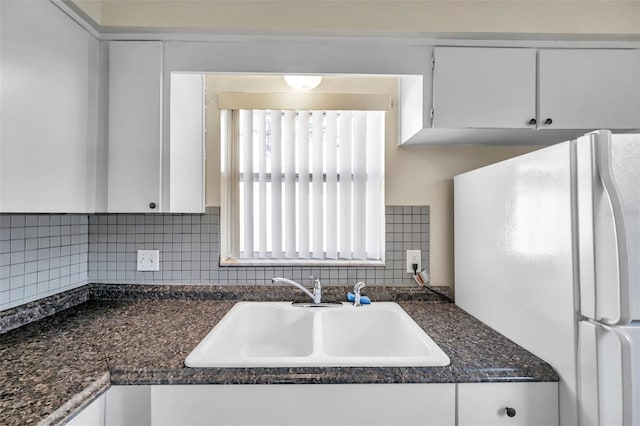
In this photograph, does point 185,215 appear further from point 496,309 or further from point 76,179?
point 496,309

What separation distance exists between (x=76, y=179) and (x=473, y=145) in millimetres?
1804

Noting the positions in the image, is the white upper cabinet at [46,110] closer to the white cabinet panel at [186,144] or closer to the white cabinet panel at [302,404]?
the white cabinet panel at [186,144]

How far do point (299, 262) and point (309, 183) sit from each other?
43 centimetres

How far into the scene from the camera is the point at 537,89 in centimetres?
132

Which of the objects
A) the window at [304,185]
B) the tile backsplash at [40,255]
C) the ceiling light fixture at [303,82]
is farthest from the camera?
the window at [304,185]

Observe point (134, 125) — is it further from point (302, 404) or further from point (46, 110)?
point (302, 404)

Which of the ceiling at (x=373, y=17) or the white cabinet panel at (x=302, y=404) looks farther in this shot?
the ceiling at (x=373, y=17)

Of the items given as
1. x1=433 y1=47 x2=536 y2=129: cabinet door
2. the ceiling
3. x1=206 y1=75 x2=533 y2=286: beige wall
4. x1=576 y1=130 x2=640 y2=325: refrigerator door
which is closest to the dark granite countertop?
x1=576 y1=130 x2=640 y2=325: refrigerator door

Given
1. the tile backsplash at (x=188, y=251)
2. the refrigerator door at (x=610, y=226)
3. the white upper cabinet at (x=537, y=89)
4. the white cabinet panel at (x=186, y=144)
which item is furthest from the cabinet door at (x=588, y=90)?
the white cabinet panel at (x=186, y=144)

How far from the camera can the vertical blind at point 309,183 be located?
5.77 feet

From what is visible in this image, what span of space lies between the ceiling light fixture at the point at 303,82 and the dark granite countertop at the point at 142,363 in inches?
47.4

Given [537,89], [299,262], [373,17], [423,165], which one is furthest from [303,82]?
[537,89]

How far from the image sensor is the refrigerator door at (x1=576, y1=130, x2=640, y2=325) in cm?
75

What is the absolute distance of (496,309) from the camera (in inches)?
47.9
